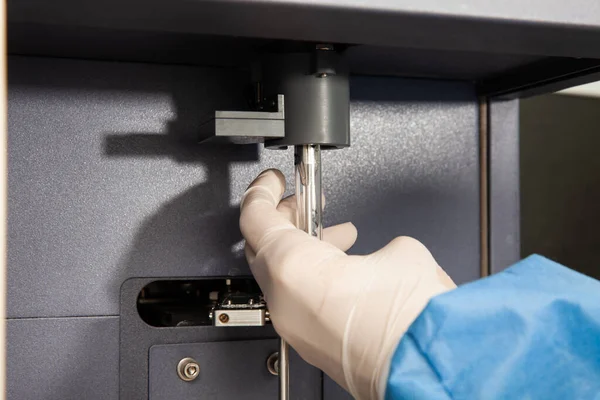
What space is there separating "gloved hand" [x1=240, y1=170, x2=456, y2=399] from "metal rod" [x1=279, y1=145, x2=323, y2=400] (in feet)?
0.08

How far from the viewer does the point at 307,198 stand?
74 cm

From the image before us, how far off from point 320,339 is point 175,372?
245mm

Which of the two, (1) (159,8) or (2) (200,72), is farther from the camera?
(2) (200,72)

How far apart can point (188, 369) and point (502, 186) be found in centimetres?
49

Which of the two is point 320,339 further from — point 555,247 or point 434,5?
point 555,247

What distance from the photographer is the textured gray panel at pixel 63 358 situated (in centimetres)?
77

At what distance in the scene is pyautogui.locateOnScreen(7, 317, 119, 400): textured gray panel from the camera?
773 millimetres

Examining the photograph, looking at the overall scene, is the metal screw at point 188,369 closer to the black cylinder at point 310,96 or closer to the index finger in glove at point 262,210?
the index finger in glove at point 262,210

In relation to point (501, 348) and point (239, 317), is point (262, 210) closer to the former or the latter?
point (239, 317)

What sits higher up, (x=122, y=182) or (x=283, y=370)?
(x=122, y=182)

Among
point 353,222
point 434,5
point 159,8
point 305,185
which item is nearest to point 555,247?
point 353,222

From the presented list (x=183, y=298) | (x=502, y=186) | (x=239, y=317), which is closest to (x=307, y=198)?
(x=239, y=317)

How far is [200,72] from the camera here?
0.83 m

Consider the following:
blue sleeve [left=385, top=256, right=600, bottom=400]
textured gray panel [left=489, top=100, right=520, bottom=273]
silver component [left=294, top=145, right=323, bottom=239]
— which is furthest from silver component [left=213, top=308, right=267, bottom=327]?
textured gray panel [left=489, top=100, right=520, bottom=273]
